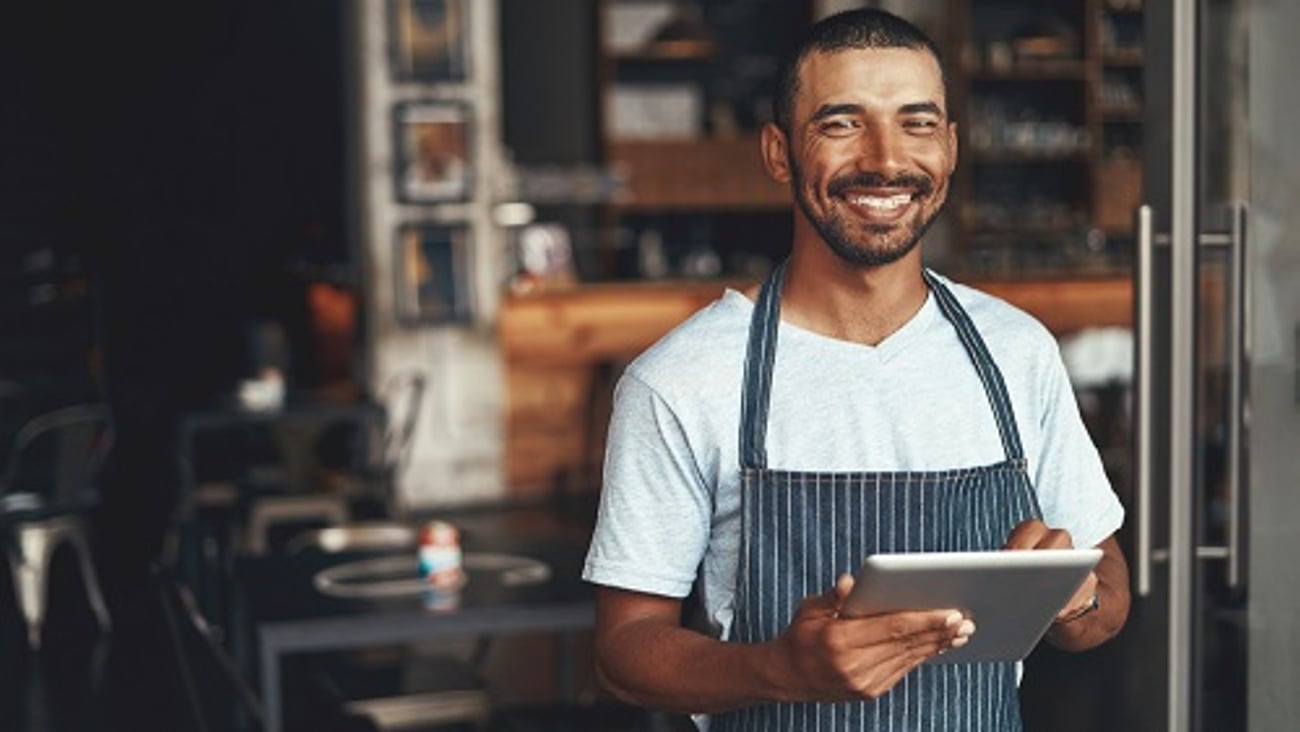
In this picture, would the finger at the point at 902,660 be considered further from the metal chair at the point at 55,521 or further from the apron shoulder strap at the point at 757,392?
the metal chair at the point at 55,521

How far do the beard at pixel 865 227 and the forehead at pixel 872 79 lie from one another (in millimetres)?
70

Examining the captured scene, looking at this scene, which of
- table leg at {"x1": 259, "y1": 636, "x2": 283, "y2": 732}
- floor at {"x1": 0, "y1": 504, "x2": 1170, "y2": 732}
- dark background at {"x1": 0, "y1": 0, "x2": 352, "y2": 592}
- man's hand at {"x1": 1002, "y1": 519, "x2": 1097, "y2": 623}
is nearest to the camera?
man's hand at {"x1": 1002, "y1": 519, "x2": 1097, "y2": 623}

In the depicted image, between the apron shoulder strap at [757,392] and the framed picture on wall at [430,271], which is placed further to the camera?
the framed picture on wall at [430,271]

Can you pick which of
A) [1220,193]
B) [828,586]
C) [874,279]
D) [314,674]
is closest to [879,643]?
[828,586]

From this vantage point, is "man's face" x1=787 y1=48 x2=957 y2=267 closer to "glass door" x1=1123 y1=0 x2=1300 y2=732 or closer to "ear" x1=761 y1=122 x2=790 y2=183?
"ear" x1=761 y1=122 x2=790 y2=183

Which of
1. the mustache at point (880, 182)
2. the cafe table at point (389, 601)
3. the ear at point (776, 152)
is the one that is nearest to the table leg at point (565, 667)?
the cafe table at point (389, 601)

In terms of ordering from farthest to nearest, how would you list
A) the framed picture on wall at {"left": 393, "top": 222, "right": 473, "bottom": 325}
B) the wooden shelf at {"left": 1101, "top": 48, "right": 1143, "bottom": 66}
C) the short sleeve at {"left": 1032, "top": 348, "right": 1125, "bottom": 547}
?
the wooden shelf at {"left": 1101, "top": 48, "right": 1143, "bottom": 66} < the framed picture on wall at {"left": 393, "top": 222, "right": 473, "bottom": 325} < the short sleeve at {"left": 1032, "top": 348, "right": 1125, "bottom": 547}

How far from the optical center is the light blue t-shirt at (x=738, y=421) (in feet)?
6.19

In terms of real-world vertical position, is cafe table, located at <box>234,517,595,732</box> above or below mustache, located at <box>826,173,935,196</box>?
below

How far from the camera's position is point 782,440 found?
6.29 ft

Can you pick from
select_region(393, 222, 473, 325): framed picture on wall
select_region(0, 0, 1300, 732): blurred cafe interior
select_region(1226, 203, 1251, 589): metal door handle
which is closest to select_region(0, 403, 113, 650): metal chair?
select_region(0, 0, 1300, 732): blurred cafe interior

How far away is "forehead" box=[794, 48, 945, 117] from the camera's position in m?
1.85

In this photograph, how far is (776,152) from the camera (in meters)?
1.95

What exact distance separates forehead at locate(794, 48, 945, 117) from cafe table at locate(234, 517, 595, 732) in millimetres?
2048
